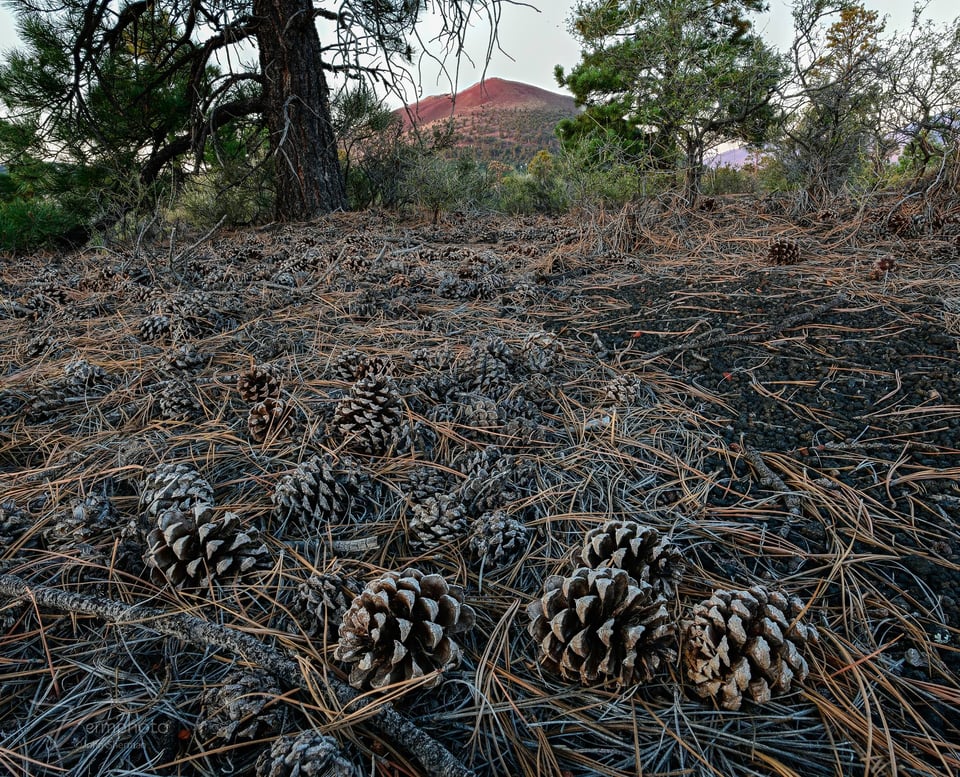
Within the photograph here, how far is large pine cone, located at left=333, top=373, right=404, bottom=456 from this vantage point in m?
1.37

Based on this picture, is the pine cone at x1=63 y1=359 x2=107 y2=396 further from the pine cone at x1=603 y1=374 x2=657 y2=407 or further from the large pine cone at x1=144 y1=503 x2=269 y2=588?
the pine cone at x1=603 y1=374 x2=657 y2=407

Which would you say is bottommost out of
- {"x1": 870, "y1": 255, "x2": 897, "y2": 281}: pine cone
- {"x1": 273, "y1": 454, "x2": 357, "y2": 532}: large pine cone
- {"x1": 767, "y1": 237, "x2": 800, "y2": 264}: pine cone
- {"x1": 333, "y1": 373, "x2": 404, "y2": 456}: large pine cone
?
{"x1": 273, "y1": 454, "x2": 357, "y2": 532}: large pine cone

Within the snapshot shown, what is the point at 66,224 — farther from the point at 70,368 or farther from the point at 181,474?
the point at 181,474

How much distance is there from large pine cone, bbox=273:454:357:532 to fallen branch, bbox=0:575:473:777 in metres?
0.29

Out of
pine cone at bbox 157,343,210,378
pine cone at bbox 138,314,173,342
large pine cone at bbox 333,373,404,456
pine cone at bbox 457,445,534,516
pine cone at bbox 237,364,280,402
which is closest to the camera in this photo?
pine cone at bbox 457,445,534,516

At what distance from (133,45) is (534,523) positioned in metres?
5.62

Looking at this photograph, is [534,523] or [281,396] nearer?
[534,523]

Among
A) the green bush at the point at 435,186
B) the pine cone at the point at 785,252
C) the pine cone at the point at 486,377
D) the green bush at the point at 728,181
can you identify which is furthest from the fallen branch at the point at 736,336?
the green bush at the point at 435,186

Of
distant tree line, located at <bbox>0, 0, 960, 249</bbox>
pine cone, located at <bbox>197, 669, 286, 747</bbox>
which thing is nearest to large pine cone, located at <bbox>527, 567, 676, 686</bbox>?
pine cone, located at <bbox>197, 669, 286, 747</bbox>

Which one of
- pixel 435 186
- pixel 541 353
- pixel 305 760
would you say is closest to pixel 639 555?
pixel 305 760

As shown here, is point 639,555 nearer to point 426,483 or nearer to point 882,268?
point 426,483

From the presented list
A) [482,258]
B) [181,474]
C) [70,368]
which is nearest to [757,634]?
[181,474]

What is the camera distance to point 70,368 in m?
1.68

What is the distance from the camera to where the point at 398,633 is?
0.81 meters
